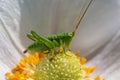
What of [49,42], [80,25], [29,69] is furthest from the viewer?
[80,25]

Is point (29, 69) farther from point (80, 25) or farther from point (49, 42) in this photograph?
point (80, 25)

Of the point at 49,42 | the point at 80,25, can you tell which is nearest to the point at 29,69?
the point at 49,42

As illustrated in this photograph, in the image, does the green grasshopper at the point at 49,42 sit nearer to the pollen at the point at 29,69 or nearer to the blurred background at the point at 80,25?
the pollen at the point at 29,69

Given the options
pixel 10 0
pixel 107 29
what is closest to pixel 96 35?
pixel 107 29

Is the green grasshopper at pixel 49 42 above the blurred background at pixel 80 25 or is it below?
below

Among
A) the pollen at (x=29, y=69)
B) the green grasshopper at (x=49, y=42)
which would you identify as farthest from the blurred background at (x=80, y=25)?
the green grasshopper at (x=49, y=42)

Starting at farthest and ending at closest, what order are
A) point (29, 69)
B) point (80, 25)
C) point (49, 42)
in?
1. point (80, 25)
2. point (29, 69)
3. point (49, 42)

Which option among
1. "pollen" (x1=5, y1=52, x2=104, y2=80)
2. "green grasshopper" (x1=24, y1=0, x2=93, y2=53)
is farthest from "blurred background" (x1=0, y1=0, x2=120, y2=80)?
"green grasshopper" (x1=24, y1=0, x2=93, y2=53)

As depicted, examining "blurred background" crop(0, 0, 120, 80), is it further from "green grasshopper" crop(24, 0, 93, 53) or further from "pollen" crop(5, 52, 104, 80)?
"green grasshopper" crop(24, 0, 93, 53)

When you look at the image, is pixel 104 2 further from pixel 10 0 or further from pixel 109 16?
pixel 10 0
